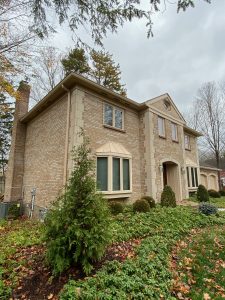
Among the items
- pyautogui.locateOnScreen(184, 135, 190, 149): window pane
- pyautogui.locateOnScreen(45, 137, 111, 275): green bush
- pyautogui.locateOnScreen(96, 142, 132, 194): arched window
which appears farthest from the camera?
pyautogui.locateOnScreen(184, 135, 190, 149): window pane

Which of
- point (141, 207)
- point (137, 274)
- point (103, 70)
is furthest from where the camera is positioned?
point (103, 70)

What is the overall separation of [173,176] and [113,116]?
6415mm

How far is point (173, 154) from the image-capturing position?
13492 millimetres

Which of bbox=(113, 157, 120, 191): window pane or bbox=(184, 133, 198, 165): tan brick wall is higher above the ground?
bbox=(184, 133, 198, 165): tan brick wall

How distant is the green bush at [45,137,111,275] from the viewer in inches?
140

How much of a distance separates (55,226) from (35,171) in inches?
320

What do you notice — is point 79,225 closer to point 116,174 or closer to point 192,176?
point 116,174

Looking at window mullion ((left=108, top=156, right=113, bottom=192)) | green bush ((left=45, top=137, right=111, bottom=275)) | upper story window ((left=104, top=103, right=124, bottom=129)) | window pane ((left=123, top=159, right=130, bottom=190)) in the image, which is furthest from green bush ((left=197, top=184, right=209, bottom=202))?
green bush ((left=45, top=137, right=111, bottom=275))

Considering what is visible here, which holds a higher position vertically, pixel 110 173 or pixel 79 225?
pixel 110 173

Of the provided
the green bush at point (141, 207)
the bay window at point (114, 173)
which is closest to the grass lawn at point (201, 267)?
the green bush at point (141, 207)

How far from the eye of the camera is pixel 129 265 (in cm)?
380

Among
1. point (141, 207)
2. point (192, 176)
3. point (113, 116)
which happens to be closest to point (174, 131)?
point (192, 176)

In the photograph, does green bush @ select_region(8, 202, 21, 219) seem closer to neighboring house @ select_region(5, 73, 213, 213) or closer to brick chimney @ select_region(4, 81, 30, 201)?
neighboring house @ select_region(5, 73, 213, 213)

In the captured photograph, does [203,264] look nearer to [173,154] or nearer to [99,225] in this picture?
[99,225]
